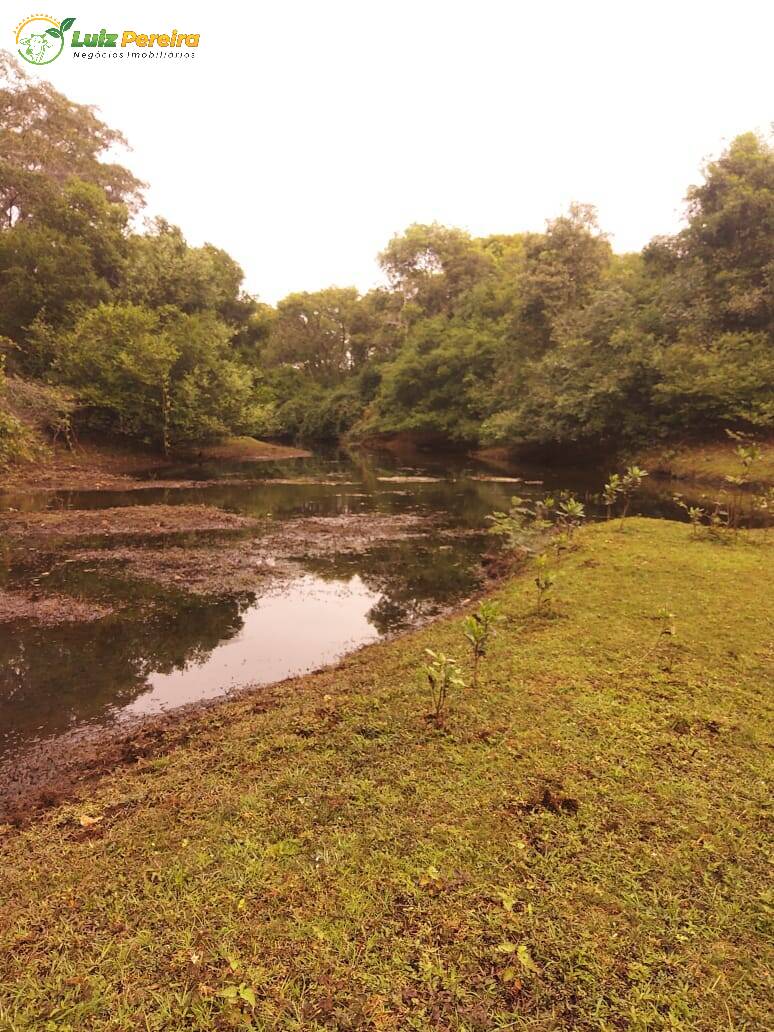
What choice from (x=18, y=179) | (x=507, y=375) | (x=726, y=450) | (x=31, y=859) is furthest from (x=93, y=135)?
(x=31, y=859)

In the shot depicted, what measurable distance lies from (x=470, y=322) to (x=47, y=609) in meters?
38.5

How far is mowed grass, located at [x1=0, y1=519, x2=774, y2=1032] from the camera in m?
2.34

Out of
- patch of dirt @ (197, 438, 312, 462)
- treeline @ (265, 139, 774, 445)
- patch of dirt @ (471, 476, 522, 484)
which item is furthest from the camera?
patch of dirt @ (197, 438, 312, 462)

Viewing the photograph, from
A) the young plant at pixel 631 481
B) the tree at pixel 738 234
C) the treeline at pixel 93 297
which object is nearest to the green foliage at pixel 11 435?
the treeline at pixel 93 297

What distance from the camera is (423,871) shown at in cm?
300

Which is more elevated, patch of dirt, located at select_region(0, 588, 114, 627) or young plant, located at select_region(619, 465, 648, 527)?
young plant, located at select_region(619, 465, 648, 527)

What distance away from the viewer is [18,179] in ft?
84.7

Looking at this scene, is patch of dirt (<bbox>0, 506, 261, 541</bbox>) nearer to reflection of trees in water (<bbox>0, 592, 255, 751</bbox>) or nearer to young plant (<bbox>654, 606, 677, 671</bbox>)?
reflection of trees in water (<bbox>0, 592, 255, 751</bbox>)

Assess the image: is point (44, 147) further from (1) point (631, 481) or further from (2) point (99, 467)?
(1) point (631, 481)

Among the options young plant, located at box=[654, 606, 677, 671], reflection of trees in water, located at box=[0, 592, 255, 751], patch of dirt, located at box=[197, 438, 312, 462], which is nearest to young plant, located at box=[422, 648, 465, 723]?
young plant, located at box=[654, 606, 677, 671]

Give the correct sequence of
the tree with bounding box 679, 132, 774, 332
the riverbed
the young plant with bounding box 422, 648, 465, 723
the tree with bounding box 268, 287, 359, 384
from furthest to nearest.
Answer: the tree with bounding box 268, 287, 359, 384
the tree with bounding box 679, 132, 774, 332
the riverbed
the young plant with bounding box 422, 648, 465, 723

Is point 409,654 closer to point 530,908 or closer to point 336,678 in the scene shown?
point 336,678

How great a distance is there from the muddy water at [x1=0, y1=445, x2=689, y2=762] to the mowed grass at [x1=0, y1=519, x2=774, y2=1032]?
165cm

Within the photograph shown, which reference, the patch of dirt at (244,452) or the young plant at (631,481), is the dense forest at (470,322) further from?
the young plant at (631,481)
